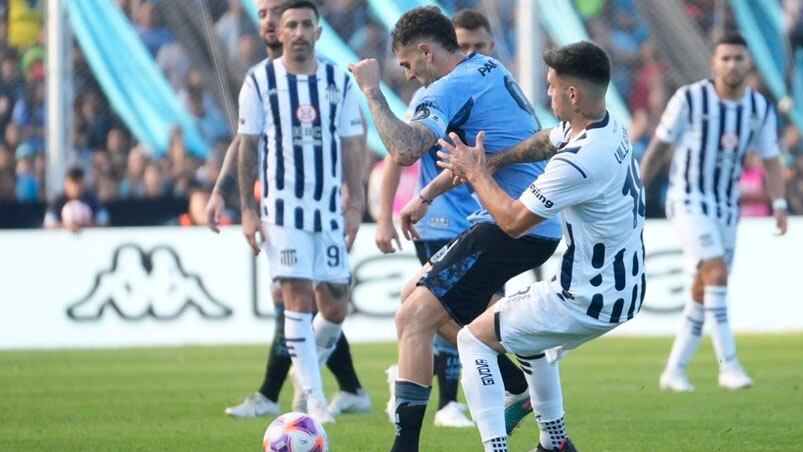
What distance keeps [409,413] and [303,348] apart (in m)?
2.43

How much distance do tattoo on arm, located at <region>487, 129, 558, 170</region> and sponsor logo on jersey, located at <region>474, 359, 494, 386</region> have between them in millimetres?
1023

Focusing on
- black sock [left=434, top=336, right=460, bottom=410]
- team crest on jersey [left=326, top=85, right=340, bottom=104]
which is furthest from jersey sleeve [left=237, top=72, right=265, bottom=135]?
black sock [left=434, top=336, right=460, bottom=410]

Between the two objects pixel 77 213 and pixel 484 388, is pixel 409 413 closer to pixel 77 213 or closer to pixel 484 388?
pixel 484 388

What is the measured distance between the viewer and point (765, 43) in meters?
18.6

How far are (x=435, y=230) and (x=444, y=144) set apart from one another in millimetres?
2705

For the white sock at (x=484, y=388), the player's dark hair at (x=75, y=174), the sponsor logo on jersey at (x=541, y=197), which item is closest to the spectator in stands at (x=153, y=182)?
the player's dark hair at (x=75, y=174)

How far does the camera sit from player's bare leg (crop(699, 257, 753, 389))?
37.5 ft

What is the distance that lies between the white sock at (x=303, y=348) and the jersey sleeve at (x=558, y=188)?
3149 mm

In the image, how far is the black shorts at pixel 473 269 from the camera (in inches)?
285

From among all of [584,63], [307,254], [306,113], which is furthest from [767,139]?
[584,63]

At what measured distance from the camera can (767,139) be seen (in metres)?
12.0

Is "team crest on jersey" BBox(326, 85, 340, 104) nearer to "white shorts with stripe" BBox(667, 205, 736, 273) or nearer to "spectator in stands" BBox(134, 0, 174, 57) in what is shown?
"white shorts with stripe" BBox(667, 205, 736, 273)

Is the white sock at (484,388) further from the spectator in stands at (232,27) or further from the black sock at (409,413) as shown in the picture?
the spectator in stands at (232,27)

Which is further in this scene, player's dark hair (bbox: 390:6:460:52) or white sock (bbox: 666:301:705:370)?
white sock (bbox: 666:301:705:370)
